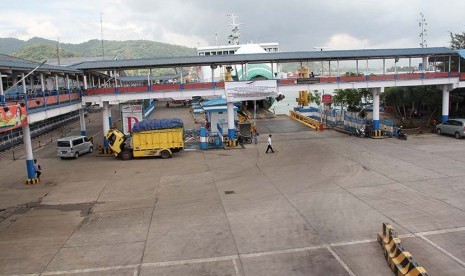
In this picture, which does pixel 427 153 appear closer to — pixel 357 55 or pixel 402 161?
pixel 402 161

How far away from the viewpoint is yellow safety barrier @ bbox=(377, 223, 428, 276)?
9.77 meters

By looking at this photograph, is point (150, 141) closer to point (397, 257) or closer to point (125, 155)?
point (125, 155)

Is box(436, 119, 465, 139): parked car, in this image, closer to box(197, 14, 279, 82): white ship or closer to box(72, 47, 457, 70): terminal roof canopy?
box(72, 47, 457, 70): terminal roof canopy

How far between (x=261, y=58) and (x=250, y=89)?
260 centimetres

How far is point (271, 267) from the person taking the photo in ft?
36.5

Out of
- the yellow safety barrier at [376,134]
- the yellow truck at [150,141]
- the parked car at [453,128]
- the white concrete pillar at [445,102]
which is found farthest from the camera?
the white concrete pillar at [445,102]

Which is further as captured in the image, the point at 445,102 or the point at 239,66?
the point at 239,66

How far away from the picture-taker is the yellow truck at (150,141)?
94.9 feet

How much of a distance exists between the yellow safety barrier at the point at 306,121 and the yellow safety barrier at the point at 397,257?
2858cm

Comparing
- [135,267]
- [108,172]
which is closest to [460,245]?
[135,267]

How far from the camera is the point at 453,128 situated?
32.2 metres

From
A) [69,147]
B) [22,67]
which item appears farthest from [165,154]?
[22,67]

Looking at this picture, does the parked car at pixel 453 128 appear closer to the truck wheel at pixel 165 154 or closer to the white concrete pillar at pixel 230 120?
the white concrete pillar at pixel 230 120

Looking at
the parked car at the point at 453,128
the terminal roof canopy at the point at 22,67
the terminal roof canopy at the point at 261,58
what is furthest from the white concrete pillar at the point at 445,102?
the terminal roof canopy at the point at 22,67
